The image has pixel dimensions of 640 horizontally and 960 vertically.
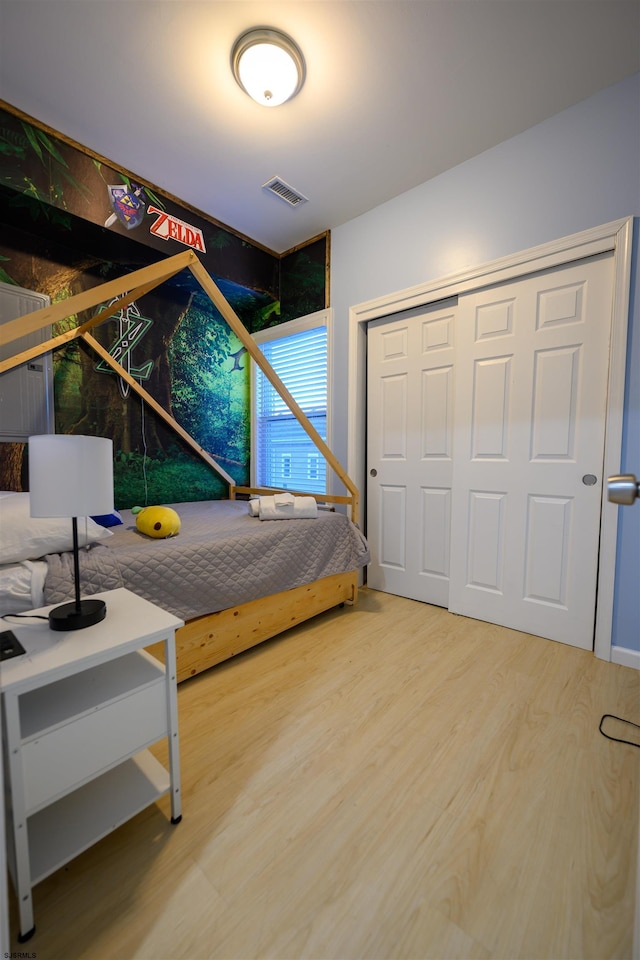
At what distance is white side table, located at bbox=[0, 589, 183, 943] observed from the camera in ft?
2.66

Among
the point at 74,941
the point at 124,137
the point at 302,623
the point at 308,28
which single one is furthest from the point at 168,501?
the point at 308,28

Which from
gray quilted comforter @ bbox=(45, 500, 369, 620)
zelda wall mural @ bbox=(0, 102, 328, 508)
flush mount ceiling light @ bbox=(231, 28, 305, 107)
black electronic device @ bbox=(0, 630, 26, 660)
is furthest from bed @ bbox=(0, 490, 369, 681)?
flush mount ceiling light @ bbox=(231, 28, 305, 107)

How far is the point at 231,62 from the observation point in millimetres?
1708

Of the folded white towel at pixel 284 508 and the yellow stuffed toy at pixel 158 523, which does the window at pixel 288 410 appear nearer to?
the folded white towel at pixel 284 508

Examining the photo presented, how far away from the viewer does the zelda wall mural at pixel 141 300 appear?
2119 mm

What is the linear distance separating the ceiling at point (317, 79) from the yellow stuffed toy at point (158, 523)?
6.62 ft

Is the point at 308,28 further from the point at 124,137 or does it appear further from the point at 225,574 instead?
the point at 225,574

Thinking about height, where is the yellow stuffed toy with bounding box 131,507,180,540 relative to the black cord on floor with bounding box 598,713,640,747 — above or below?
above

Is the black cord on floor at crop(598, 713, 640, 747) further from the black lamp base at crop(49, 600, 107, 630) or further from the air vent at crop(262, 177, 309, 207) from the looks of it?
the air vent at crop(262, 177, 309, 207)

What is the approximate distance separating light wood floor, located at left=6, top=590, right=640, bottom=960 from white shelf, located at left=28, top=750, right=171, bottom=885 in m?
0.12

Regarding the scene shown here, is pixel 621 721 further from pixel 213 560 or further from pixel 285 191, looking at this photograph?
pixel 285 191

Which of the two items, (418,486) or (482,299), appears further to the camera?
(418,486)

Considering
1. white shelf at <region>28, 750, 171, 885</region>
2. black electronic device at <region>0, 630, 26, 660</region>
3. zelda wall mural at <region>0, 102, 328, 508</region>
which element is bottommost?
white shelf at <region>28, 750, 171, 885</region>

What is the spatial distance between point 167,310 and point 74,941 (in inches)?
128
